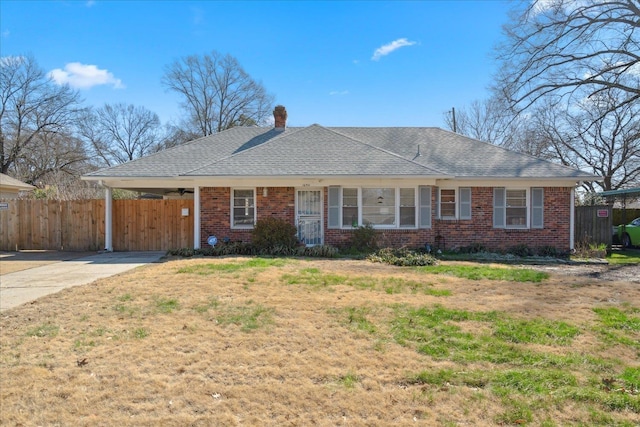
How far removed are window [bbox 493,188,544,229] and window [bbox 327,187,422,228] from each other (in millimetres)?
3144

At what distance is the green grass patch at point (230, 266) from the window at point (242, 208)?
3.19m

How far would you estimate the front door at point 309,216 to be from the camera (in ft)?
45.3

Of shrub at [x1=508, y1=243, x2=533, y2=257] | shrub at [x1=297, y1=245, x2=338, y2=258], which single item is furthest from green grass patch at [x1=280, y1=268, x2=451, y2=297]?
shrub at [x1=508, y1=243, x2=533, y2=257]

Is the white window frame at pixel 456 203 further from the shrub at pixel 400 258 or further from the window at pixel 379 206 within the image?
the shrub at pixel 400 258

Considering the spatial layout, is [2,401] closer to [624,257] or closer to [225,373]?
[225,373]

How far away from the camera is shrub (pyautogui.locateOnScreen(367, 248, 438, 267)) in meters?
10.8

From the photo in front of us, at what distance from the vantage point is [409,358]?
4.26 metres

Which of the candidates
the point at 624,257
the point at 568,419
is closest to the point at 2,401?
the point at 568,419

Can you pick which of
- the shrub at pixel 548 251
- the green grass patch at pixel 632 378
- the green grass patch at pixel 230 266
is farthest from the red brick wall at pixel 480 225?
the green grass patch at pixel 632 378

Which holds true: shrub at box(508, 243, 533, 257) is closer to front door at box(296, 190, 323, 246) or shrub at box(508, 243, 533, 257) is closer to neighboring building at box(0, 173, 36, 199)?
front door at box(296, 190, 323, 246)

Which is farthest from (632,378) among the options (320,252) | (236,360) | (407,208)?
(407,208)

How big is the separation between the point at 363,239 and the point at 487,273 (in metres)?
4.56

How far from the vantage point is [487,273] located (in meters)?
9.40

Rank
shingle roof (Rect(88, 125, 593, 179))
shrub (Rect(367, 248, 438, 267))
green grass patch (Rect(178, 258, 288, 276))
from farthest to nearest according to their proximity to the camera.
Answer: shingle roof (Rect(88, 125, 593, 179)), shrub (Rect(367, 248, 438, 267)), green grass patch (Rect(178, 258, 288, 276))
